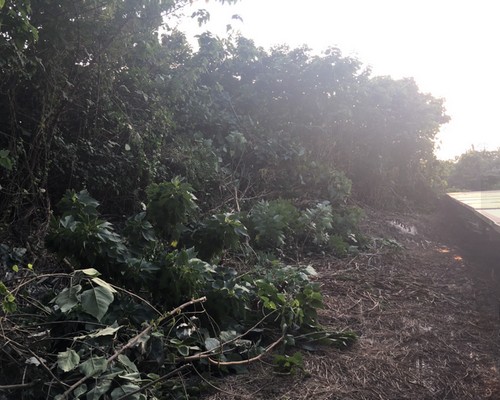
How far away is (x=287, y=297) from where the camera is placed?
353cm

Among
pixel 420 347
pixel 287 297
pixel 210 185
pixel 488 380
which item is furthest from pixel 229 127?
pixel 488 380

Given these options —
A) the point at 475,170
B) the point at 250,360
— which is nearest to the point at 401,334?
the point at 250,360

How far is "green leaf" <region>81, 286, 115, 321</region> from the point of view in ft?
7.42

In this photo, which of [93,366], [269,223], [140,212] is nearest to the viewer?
[93,366]

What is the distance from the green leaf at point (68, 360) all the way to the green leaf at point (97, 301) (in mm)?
183

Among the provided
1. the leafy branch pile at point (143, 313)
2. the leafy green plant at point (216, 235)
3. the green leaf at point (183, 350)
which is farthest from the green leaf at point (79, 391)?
the leafy green plant at point (216, 235)

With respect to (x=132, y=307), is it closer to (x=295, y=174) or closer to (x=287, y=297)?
(x=287, y=297)

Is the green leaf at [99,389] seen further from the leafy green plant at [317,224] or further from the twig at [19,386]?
the leafy green plant at [317,224]

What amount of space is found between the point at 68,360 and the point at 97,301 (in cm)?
29

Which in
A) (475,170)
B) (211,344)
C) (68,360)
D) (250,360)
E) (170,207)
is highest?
(475,170)

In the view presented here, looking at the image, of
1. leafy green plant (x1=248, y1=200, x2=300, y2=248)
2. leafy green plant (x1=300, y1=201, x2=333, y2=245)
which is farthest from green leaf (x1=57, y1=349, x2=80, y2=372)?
leafy green plant (x1=300, y1=201, x2=333, y2=245)

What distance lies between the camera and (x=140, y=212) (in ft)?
15.6

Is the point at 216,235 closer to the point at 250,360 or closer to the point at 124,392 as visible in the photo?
the point at 250,360

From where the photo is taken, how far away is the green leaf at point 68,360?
2094 millimetres
